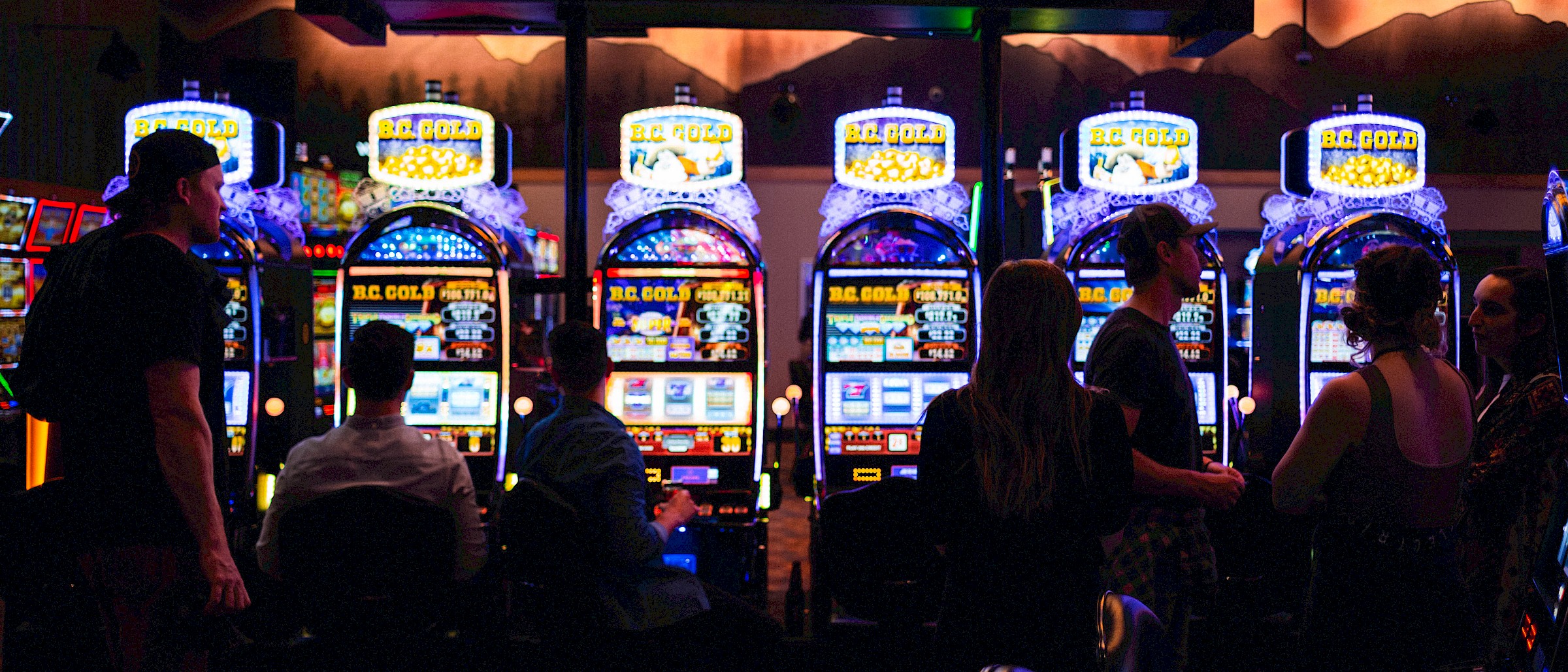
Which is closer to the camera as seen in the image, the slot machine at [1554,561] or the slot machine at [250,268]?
the slot machine at [1554,561]

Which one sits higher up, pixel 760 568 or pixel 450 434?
pixel 450 434

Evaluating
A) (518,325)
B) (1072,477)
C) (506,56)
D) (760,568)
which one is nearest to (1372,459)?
(1072,477)

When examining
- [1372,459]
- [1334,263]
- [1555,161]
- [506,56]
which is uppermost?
[506,56]

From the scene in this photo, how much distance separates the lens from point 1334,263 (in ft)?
18.1

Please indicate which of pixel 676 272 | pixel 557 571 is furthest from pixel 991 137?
pixel 557 571

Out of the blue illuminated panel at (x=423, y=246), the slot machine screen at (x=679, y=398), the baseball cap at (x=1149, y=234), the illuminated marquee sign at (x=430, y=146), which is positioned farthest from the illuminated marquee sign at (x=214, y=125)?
the baseball cap at (x=1149, y=234)

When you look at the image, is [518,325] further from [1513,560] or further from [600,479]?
[1513,560]

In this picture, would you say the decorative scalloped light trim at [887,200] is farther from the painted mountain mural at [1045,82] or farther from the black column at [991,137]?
the painted mountain mural at [1045,82]

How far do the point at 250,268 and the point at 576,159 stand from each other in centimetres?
174

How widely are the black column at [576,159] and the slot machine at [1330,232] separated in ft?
11.7

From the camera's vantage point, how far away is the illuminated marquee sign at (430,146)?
17.3 ft

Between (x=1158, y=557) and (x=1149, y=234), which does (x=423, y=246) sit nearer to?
(x=1149, y=234)

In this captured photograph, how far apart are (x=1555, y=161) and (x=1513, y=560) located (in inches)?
433

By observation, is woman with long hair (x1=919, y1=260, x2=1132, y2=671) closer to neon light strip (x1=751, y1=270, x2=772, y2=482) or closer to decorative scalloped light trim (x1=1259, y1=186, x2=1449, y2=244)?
neon light strip (x1=751, y1=270, x2=772, y2=482)
